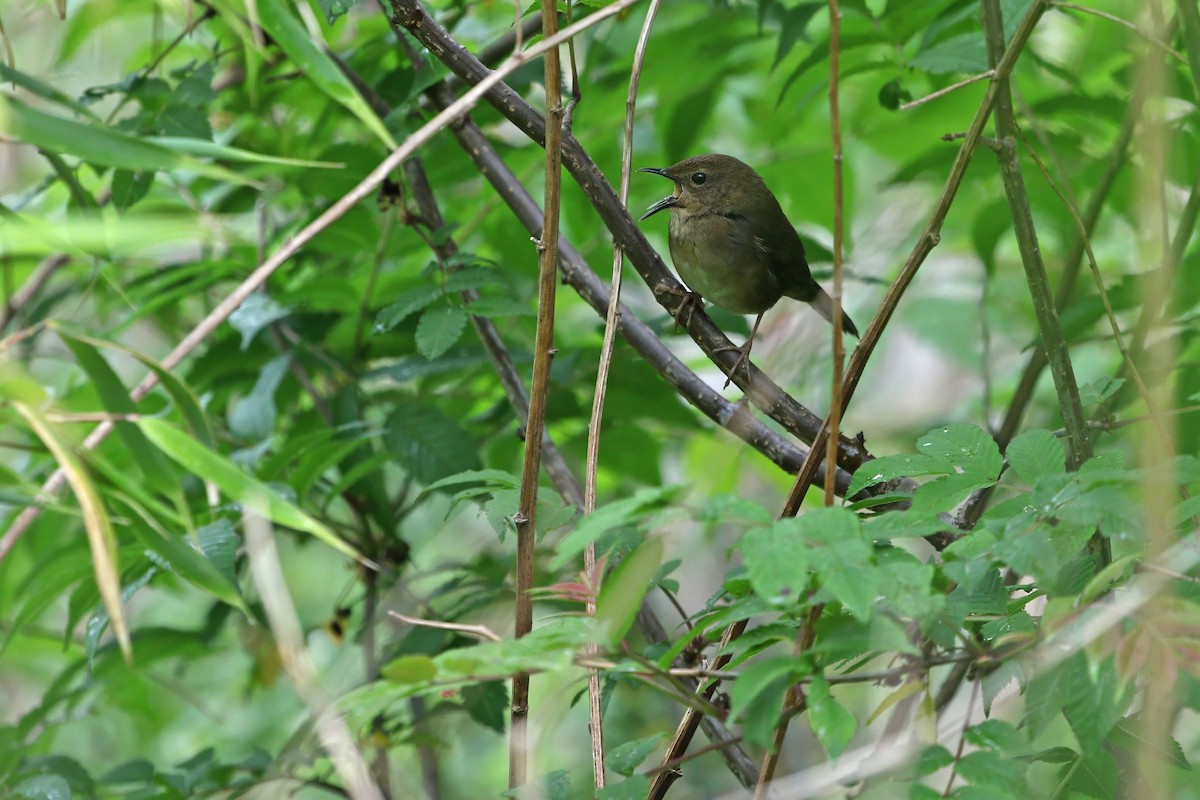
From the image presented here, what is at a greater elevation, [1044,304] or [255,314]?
[255,314]

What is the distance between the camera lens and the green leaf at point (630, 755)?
1593mm

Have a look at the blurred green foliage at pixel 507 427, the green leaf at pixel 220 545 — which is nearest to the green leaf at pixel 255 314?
the blurred green foliage at pixel 507 427

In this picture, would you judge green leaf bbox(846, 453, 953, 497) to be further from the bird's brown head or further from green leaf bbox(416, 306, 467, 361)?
the bird's brown head

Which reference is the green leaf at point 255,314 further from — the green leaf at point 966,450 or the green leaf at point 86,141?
the green leaf at point 966,450

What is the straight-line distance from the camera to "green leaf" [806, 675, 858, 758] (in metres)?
1.20

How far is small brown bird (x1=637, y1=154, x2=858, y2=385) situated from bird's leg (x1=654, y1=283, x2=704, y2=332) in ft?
4.33

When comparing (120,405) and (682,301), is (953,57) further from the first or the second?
(120,405)

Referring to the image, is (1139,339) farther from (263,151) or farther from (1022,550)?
(263,151)

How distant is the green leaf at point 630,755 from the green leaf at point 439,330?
3.42ft

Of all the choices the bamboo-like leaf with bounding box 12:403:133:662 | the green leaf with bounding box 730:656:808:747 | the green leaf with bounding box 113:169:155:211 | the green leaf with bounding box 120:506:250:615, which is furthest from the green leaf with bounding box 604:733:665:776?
the green leaf with bounding box 113:169:155:211

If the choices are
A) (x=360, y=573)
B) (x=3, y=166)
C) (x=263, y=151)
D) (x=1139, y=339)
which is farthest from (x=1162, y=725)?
(x=3, y=166)

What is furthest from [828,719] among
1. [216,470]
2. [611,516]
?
[216,470]

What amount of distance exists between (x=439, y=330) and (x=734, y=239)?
1708 mm

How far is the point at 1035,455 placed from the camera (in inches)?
62.9
